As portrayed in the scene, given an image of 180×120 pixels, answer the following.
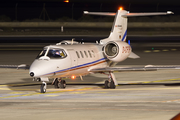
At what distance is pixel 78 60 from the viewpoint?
22.6 m

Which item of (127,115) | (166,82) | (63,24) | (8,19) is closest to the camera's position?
(127,115)

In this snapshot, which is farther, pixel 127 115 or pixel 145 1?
pixel 145 1

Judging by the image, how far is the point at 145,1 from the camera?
465 ft

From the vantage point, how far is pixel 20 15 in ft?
363

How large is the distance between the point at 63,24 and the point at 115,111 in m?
81.9

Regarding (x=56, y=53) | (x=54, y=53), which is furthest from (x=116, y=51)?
(x=54, y=53)

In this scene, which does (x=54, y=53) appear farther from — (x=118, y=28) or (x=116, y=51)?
(x=118, y=28)

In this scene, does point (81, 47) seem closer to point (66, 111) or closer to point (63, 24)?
point (66, 111)

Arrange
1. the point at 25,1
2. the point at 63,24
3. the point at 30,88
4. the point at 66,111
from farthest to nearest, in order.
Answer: the point at 25,1 → the point at 63,24 → the point at 30,88 → the point at 66,111

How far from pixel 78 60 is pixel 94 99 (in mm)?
4096

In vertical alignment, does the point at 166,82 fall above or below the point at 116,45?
below

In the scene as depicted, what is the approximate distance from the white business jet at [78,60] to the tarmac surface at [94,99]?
0.82m

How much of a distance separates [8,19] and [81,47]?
85978 mm

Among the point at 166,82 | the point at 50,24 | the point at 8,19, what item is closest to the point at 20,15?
the point at 8,19
